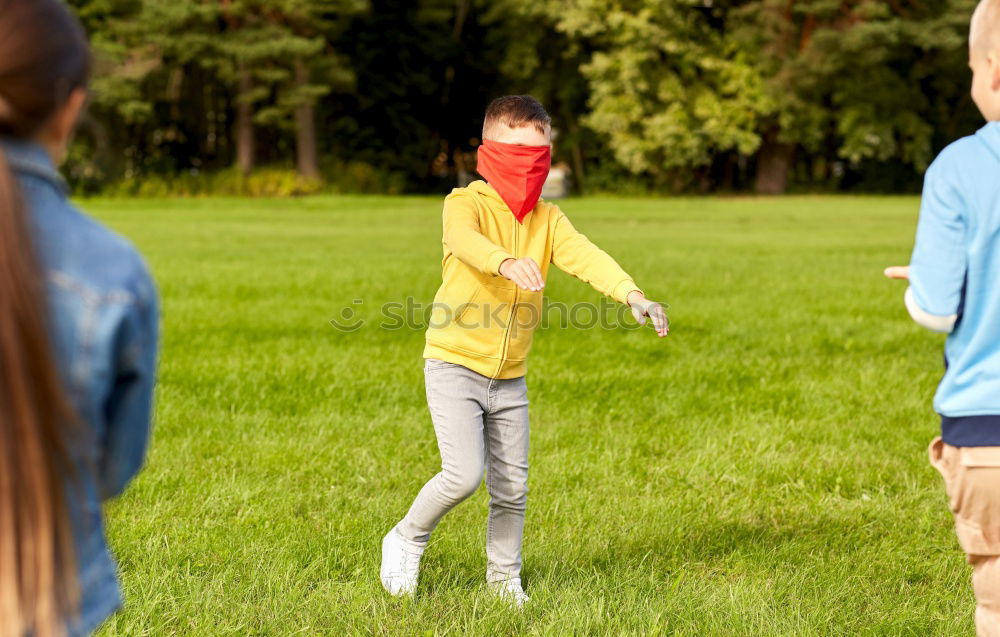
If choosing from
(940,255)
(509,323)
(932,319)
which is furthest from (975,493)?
(509,323)

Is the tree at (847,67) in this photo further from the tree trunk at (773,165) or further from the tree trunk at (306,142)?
the tree trunk at (306,142)

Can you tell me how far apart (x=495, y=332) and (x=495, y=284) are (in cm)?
16

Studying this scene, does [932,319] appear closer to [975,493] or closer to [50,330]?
[975,493]

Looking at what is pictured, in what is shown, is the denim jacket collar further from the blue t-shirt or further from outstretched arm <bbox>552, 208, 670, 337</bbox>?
outstretched arm <bbox>552, 208, 670, 337</bbox>

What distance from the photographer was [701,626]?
126 inches

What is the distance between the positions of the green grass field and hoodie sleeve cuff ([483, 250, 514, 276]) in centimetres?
108

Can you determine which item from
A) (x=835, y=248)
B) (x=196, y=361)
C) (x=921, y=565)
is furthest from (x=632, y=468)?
(x=835, y=248)

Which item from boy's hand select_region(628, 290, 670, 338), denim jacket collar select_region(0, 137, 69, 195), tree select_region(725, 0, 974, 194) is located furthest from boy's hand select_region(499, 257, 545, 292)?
tree select_region(725, 0, 974, 194)

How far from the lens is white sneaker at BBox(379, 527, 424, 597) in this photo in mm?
3406

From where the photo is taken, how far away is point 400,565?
345 cm

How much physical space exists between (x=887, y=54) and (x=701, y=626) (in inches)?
1538

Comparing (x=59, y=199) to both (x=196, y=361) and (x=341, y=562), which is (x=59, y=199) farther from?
(x=196, y=361)

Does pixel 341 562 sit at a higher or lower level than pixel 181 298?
higher

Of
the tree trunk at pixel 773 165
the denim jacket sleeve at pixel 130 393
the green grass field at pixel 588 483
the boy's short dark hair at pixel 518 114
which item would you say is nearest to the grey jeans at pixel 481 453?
the green grass field at pixel 588 483
